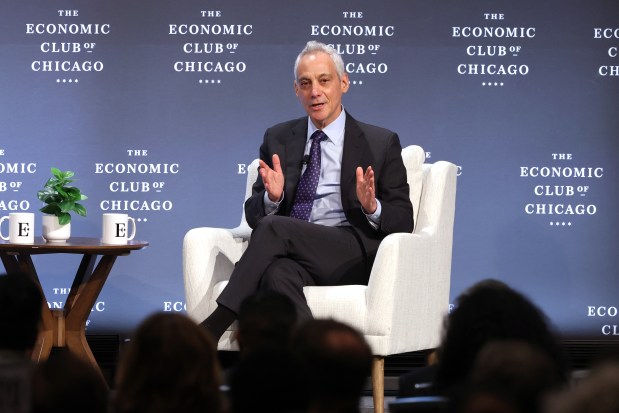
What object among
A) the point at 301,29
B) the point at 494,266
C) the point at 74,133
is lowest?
the point at 494,266

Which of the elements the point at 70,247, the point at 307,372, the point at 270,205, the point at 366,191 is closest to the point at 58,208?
the point at 70,247

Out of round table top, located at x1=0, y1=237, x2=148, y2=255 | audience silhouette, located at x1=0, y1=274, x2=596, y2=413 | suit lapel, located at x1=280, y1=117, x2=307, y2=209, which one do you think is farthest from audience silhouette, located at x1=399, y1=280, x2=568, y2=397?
round table top, located at x1=0, y1=237, x2=148, y2=255

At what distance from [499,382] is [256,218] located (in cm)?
238

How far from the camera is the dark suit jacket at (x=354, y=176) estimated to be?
144 inches

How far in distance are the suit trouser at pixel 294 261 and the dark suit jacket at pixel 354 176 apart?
0.08 meters

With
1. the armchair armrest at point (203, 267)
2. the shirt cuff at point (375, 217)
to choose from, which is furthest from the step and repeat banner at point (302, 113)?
the shirt cuff at point (375, 217)

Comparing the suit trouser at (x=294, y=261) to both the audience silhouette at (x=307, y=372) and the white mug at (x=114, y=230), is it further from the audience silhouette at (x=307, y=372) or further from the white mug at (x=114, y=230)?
the audience silhouette at (x=307, y=372)

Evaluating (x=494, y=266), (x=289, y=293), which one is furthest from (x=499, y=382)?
(x=494, y=266)

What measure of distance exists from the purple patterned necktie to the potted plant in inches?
33.8

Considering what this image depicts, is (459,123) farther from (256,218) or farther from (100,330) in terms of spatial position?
(100,330)

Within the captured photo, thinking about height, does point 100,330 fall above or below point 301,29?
below

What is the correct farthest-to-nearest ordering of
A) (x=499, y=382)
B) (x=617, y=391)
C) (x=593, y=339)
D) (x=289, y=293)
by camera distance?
(x=593, y=339) < (x=289, y=293) < (x=499, y=382) < (x=617, y=391)

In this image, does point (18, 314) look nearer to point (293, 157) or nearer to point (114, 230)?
point (114, 230)

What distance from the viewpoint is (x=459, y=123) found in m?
4.93
